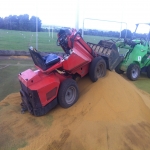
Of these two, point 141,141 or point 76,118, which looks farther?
point 76,118

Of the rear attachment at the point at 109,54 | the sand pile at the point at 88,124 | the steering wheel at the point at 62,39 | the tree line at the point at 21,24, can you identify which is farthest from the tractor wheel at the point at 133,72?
the tree line at the point at 21,24

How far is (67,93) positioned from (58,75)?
0.52 metres

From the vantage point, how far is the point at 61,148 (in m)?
3.96

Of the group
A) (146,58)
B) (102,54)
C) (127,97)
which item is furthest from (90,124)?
(146,58)

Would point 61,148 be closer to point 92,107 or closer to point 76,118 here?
point 76,118

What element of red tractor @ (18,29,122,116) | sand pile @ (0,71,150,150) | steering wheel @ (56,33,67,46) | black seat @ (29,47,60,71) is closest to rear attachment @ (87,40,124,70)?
red tractor @ (18,29,122,116)

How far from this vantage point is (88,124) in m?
4.64

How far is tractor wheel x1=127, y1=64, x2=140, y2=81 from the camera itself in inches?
366

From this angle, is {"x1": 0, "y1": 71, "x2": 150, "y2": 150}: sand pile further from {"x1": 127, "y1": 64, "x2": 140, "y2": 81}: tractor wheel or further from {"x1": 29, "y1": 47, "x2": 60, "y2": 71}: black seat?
{"x1": 127, "y1": 64, "x2": 140, "y2": 81}: tractor wheel

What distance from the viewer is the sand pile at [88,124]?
13.5 ft

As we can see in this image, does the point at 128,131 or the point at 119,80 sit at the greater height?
the point at 119,80

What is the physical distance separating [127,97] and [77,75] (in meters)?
1.51

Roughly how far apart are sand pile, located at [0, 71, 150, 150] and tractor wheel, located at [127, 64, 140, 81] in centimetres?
349

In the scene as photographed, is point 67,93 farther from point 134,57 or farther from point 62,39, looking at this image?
point 134,57
